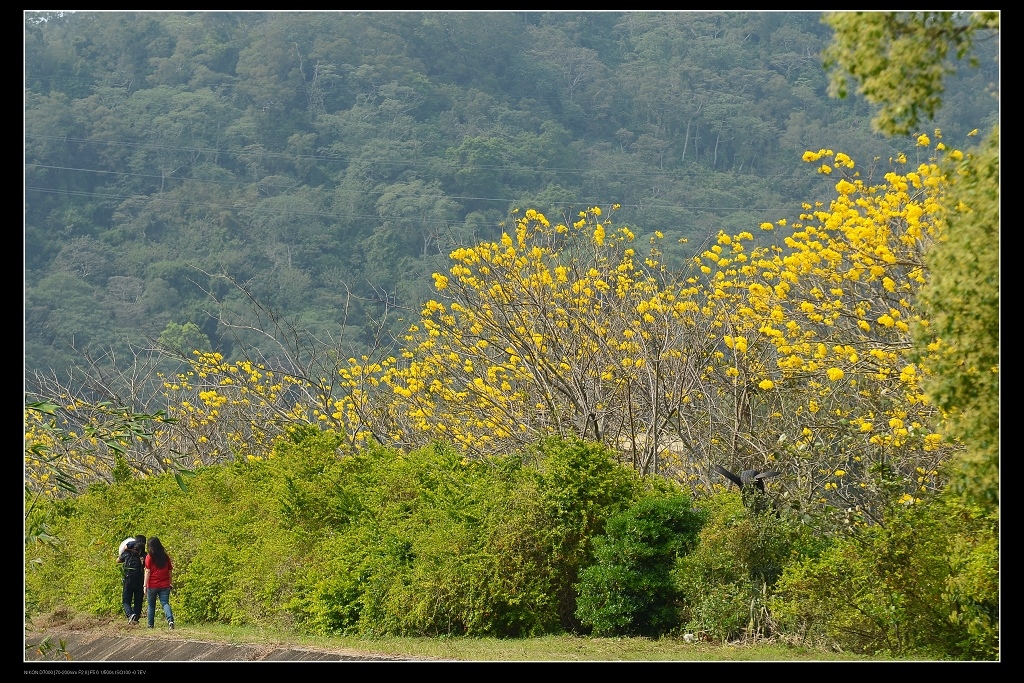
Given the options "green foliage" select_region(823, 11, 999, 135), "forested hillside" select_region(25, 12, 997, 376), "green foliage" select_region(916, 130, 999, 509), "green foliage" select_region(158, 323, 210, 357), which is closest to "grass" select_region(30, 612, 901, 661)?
"green foliage" select_region(916, 130, 999, 509)

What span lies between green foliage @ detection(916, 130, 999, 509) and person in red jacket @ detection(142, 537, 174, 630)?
722cm

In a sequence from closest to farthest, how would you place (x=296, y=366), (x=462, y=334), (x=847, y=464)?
(x=847, y=464)
(x=462, y=334)
(x=296, y=366)

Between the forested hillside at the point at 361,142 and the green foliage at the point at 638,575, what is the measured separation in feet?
81.5

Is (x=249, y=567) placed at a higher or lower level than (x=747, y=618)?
lower

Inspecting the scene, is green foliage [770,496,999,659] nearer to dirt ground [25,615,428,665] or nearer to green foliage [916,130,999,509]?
green foliage [916,130,999,509]

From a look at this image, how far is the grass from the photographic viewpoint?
25.1 ft

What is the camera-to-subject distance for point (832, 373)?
8109mm

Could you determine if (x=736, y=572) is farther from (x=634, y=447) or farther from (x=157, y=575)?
(x=157, y=575)

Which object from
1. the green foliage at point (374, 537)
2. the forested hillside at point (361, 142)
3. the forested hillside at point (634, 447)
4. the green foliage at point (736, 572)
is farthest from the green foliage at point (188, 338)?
the green foliage at point (736, 572)

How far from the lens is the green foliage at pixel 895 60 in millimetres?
5801

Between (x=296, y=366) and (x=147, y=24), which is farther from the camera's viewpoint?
(x=147, y=24)

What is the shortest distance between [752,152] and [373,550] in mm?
32140
